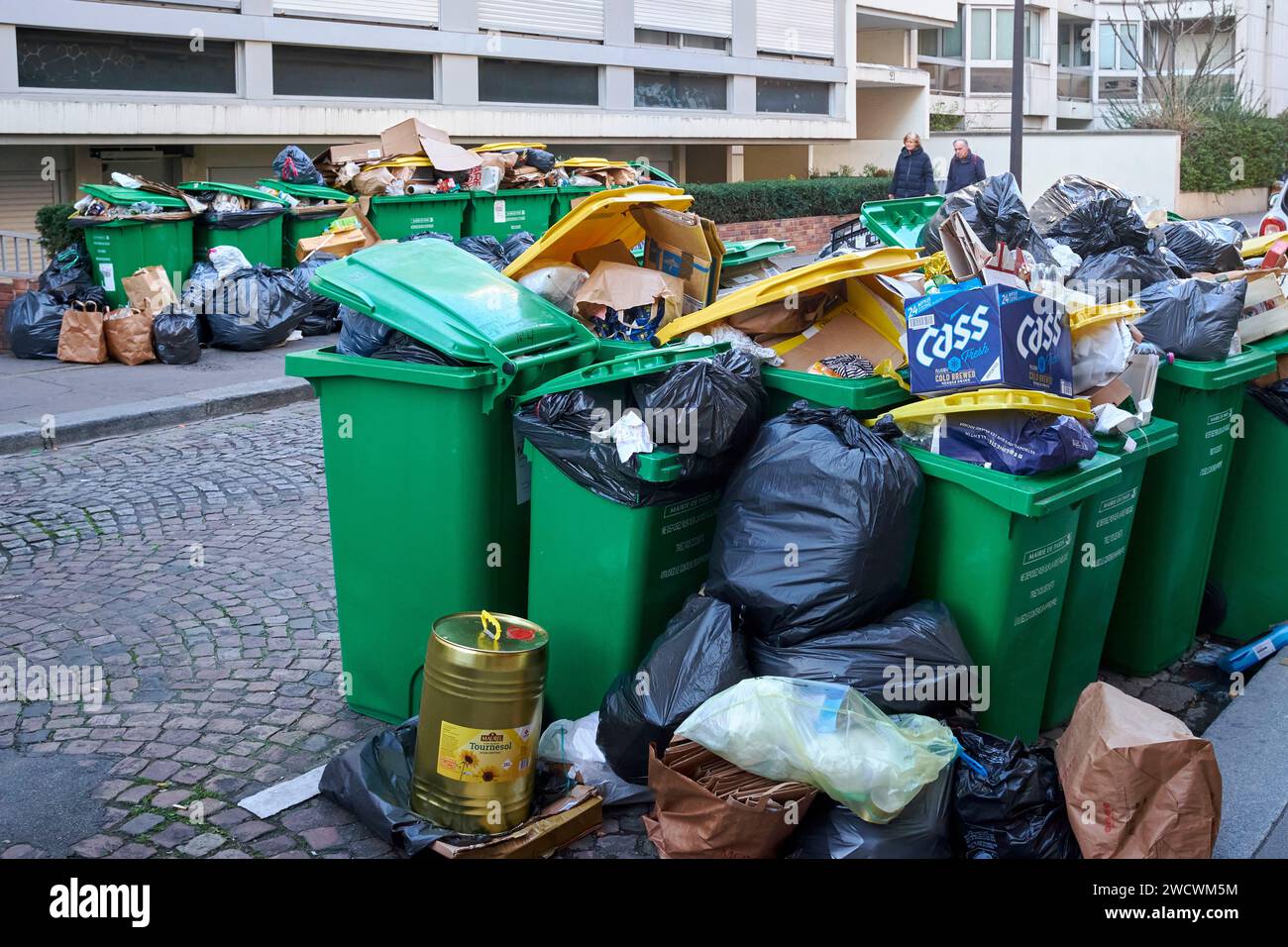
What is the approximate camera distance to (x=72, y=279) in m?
11.0

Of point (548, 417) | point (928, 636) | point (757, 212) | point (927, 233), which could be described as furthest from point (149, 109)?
point (928, 636)

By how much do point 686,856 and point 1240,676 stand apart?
2552mm

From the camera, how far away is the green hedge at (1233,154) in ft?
99.4

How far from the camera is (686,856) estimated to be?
134 inches

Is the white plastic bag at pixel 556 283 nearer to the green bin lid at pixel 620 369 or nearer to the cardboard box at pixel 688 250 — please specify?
the cardboard box at pixel 688 250

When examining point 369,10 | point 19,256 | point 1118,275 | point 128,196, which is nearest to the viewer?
point 1118,275

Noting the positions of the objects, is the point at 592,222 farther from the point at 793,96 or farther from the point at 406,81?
the point at 793,96

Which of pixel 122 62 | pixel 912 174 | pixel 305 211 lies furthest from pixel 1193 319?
pixel 912 174

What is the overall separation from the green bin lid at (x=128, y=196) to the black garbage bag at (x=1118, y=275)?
8127mm

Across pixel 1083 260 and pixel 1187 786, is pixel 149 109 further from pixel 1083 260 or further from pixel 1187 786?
pixel 1187 786

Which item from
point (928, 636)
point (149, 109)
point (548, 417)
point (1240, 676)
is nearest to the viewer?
point (928, 636)

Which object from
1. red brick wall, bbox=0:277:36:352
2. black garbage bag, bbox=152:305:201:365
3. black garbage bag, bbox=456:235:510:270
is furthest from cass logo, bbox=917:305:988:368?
red brick wall, bbox=0:277:36:352

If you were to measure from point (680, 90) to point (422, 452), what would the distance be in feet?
61.7

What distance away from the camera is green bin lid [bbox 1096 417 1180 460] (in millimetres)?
4301
